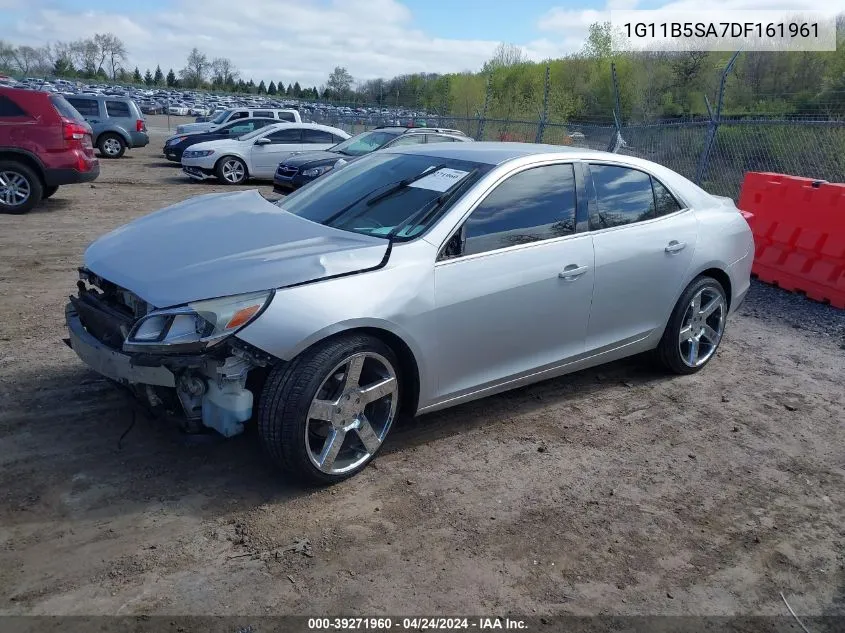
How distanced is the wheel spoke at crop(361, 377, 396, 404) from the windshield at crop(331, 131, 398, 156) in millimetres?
10855

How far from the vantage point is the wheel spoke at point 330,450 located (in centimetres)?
355

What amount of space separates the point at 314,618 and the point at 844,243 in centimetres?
659

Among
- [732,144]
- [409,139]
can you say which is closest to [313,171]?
[409,139]

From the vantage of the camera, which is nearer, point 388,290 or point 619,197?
point 388,290

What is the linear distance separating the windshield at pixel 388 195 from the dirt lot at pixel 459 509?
124 cm

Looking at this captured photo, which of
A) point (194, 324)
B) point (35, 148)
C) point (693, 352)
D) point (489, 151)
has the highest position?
point (489, 151)

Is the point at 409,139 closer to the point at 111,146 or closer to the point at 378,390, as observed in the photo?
the point at 378,390

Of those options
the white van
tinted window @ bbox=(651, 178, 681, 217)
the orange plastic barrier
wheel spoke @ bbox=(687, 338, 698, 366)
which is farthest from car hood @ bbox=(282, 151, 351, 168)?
wheel spoke @ bbox=(687, 338, 698, 366)

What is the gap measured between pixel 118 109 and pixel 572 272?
20093 mm

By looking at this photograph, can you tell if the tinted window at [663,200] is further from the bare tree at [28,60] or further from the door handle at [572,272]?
the bare tree at [28,60]

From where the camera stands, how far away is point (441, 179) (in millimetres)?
4281

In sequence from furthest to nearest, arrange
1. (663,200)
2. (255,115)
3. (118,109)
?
1. (255,115)
2. (118,109)
3. (663,200)

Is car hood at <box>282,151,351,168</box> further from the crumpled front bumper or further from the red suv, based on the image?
the crumpled front bumper

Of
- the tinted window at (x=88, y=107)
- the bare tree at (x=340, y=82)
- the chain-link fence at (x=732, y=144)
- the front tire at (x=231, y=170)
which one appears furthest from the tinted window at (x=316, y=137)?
the bare tree at (x=340, y=82)
